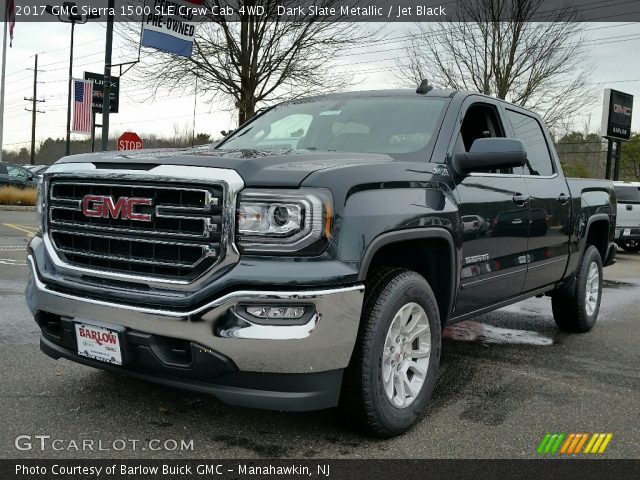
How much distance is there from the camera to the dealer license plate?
295 cm

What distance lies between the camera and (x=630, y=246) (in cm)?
1653

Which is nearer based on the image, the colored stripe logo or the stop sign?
the colored stripe logo

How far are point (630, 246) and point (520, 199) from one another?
44.9 ft

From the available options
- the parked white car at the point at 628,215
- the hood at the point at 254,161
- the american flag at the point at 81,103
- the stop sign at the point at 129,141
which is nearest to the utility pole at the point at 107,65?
the stop sign at the point at 129,141

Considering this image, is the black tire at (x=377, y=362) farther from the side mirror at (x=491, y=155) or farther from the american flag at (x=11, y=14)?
the american flag at (x=11, y=14)

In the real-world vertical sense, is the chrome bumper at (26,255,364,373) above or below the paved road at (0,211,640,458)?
above

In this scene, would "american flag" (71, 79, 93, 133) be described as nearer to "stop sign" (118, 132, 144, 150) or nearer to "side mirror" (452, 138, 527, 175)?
"stop sign" (118, 132, 144, 150)

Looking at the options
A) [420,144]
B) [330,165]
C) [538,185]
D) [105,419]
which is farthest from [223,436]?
[538,185]

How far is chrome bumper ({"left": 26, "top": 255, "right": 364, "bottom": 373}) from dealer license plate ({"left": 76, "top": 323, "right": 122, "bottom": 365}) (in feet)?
0.51

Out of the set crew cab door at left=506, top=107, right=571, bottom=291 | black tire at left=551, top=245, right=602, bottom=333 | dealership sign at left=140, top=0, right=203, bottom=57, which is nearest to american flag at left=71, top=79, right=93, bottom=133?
dealership sign at left=140, top=0, right=203, bottom=57

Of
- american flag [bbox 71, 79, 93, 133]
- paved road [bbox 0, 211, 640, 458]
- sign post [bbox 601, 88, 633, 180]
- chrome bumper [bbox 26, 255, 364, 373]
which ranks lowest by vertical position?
paved road [bbox 0, 211, 640, 458]

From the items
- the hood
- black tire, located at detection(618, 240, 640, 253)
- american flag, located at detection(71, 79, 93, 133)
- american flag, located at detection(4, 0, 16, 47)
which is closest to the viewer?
the hood

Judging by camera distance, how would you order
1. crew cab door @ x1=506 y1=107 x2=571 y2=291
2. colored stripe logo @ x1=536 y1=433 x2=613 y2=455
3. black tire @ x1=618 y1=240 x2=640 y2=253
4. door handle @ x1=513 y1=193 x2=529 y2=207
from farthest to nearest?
black tire @ x1=618 y1=240 x2=640 y2=253 → crew cab door @ x1=506 y1=107 x2=571 y2=291 → door handle @ x1=513 y1=193 x2=529 y2=207 → colored stripe logo @ x1=536 y1=433 x2=613 y2=455

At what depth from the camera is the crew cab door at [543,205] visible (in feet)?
15.6
